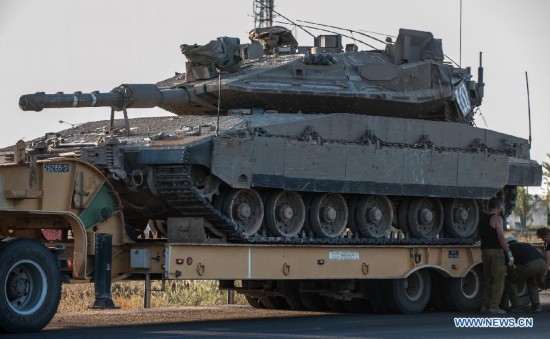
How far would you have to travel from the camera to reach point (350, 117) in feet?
69.4

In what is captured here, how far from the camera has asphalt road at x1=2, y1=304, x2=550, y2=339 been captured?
16.7m

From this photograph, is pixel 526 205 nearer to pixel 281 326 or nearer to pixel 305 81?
pixel 305 81

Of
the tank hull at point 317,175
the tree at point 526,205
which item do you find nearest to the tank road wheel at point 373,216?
the tank hull at point 317,175

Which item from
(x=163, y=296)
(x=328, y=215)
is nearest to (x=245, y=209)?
(x=328, y=215)

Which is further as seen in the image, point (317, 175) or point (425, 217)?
point (425, 217)

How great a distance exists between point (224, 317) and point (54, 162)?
4.36m

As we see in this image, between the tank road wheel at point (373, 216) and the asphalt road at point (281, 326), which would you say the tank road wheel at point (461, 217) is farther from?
the asphalt road at point (281, 326)

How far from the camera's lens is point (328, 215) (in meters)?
21.0

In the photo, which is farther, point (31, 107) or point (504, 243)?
point (504, 243)

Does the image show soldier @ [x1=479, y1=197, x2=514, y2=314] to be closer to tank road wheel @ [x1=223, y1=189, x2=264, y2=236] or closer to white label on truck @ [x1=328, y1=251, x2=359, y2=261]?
white label on truck @ [x1=328, y1=251, x2=359, y2=261]

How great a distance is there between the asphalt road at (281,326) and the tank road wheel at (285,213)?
4.48ft

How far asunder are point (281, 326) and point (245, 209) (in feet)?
6.99

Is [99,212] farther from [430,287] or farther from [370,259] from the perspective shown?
[430,287]

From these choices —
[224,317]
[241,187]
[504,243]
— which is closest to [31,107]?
[241,187]
